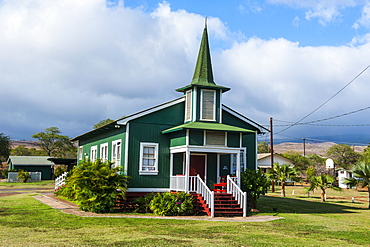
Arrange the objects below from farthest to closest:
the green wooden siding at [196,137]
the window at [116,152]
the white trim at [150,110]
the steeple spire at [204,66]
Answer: the steeple spire at [204,66], the window at [116,152], the white trim at [150,110], the green wooden siding at [196,137]

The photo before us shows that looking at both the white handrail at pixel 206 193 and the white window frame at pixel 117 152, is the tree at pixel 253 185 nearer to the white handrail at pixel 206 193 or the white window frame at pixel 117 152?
the white handrail at pixel 206 193

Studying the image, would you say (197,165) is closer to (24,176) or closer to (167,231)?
(167,231)

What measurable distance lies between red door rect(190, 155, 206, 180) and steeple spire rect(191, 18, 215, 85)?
423 centimetres

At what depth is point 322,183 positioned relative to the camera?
2839 centimetres

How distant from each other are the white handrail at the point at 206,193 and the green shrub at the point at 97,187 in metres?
3.73

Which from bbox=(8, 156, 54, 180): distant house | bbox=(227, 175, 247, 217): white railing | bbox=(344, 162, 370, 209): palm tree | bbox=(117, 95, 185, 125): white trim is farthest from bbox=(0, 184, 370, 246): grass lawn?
bbox=(8, 156, 54, 180): distant house

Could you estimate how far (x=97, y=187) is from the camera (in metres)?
19.4

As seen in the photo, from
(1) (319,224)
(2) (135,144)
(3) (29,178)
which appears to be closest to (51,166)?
(3) (29,178)

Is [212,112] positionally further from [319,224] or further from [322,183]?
[322,183]

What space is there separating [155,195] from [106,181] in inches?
103

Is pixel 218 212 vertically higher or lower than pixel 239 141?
lower

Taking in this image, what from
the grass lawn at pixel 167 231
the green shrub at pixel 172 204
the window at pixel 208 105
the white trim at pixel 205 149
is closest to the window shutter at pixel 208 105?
the window at pixel 208 105

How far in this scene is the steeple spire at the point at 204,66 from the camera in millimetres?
22891

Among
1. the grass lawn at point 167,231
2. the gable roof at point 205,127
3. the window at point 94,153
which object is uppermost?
the gable roof at point 205,127
